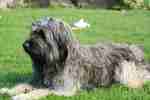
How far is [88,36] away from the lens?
1656 cm

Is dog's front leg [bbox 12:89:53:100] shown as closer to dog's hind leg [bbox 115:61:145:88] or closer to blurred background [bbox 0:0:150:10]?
dog's hind leg [bbox 115:61:145:88]

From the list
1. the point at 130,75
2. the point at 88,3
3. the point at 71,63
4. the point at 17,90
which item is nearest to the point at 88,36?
the point at 130,75

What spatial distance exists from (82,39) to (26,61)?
4.05 m

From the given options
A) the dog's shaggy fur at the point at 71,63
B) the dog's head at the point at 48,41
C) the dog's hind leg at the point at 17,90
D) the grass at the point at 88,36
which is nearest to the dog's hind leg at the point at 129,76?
the dog's shaggy fur at the point at 71,63

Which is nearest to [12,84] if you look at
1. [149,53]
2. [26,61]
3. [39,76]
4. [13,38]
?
[39,76]

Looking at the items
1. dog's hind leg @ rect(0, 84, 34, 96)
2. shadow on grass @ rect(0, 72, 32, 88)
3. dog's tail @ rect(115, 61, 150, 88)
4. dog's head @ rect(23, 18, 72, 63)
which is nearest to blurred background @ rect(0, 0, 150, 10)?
shadow on grass @ rect(0, 72, 32, 88)

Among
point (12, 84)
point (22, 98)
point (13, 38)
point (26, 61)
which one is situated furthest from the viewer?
point (13, 38)

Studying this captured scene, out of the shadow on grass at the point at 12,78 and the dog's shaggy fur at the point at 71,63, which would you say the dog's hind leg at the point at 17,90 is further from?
the shadow on grass at the point at 12,78

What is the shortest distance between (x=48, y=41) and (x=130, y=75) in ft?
5.73

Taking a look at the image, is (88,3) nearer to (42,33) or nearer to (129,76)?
(129,76)

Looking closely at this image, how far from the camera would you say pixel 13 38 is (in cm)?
1570

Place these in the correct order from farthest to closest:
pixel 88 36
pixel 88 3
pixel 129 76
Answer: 1. pixel 88 3
2. pixel 88 36
3. pixel 129 76

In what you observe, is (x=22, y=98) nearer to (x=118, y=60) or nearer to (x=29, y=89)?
(x=29, y=89)

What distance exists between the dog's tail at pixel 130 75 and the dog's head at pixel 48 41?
123cm
